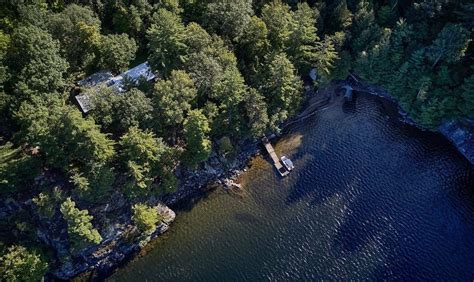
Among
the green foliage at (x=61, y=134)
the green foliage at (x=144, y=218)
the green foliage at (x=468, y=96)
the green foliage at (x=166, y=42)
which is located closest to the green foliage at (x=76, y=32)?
the green foliage at (x=166, y=42)

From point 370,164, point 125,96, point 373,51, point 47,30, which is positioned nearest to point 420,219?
point 370,164

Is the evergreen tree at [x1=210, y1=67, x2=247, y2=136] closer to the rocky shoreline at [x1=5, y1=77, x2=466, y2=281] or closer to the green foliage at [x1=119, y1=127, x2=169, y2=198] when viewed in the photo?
the rocky shoreline at [x1=5, y1=77, x2=466, y2=281]

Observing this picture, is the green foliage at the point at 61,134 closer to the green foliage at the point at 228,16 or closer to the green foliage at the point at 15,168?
the green foliage at the point at 15,168

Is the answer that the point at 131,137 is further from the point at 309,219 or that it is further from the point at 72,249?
the point at 309,219

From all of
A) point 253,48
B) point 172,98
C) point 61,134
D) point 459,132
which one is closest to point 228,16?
point 253,48

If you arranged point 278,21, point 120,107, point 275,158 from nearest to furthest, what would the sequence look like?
1. point 120,107
2. point 275,158
3. point 278,21

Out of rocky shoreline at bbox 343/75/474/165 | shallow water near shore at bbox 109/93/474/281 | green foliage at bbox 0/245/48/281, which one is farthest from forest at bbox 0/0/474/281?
shallow water near shore at bbox 109/93/474/281

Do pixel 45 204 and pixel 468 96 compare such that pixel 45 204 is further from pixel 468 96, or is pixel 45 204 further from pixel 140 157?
pixel 468 96
